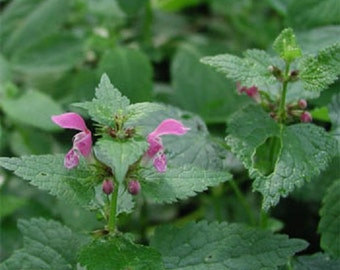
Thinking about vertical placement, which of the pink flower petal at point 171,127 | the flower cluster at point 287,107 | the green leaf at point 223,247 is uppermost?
the flower cluster at point 287,107

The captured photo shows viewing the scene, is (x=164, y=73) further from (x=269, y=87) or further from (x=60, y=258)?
(x=60, y=258)

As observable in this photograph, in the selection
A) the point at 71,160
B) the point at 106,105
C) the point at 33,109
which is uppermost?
the point at 33,109

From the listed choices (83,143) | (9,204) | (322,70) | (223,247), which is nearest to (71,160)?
(83,143)

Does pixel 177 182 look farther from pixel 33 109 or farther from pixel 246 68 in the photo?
pixel 33 109

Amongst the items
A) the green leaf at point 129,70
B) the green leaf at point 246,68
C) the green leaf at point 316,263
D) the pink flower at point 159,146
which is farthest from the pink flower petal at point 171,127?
the green leaf at point 129,70

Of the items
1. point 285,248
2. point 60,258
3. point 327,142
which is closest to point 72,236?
point 60,258

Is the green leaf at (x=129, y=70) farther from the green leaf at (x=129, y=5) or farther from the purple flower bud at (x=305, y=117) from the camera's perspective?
the purple flower bud at (x=305, y=117)
